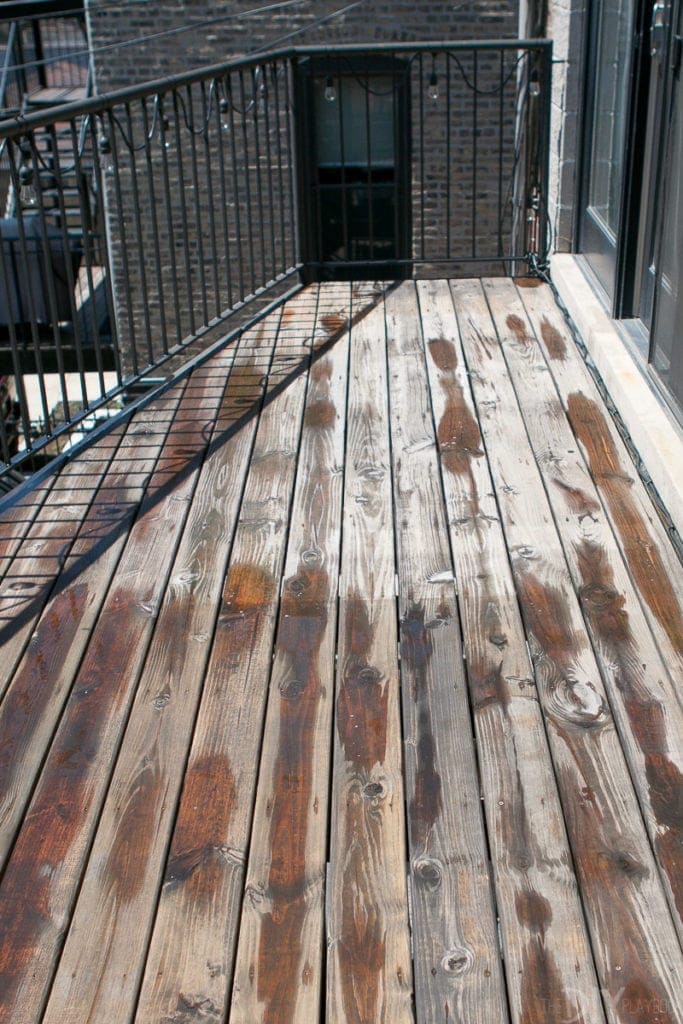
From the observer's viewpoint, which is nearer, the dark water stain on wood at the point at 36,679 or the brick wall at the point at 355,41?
the dark water stain on wood at the point at 36,679

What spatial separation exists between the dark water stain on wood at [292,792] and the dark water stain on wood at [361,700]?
2.6 inches

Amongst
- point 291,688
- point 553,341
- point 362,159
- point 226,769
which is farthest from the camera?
point 362,159

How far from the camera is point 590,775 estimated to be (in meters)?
2.14

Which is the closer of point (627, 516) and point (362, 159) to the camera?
point (627, 516)

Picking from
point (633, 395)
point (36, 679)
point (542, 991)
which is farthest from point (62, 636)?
point (633, 395)

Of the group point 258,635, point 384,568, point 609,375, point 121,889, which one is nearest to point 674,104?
point 609,375

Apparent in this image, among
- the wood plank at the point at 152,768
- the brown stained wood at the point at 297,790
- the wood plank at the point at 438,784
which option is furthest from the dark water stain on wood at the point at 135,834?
the wood plank at the point at 438,784

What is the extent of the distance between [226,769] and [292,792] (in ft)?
0.51

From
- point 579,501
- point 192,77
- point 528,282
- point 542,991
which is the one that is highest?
point 192,77

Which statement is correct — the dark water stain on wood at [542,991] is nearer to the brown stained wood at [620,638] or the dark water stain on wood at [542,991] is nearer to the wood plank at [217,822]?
the brown stained wood at [620,638]

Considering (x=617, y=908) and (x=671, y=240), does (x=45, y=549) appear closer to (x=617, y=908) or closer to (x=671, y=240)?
(x=617, y=908)

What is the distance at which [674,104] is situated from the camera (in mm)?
3332

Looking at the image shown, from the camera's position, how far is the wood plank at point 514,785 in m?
1.72

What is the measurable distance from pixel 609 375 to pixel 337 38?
24.4 ft
